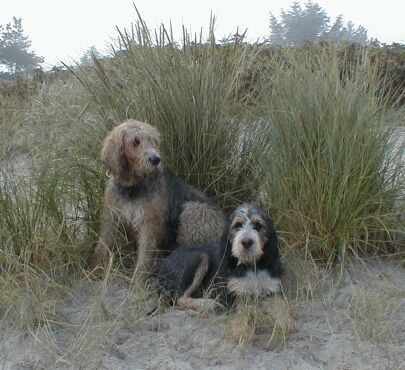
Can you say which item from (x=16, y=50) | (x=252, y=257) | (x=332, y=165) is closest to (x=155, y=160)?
(x=252, y=257)

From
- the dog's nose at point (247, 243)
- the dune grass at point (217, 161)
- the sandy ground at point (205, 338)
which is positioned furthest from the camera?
the dune grass at point (217, 161)

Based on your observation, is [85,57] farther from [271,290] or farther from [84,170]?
[271,290]

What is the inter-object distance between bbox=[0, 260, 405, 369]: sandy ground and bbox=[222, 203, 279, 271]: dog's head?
0.45 m

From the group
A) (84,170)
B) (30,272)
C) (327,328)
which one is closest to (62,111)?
(84,170)

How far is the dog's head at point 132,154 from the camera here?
17.1 feet

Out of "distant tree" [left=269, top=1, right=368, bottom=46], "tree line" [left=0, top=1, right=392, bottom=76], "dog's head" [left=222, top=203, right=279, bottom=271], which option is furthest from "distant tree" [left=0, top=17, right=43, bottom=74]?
"dog's head" [left=222, top=203, right=279, bottom=271]

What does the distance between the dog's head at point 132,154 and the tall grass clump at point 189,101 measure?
2.09 ft

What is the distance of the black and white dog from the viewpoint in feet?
14.7

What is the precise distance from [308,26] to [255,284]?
839 centimetres

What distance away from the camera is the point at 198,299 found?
486 cm

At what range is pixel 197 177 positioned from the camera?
6.05 meters

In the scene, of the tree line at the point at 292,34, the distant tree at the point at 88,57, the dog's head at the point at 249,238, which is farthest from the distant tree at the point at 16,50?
the dog's head at the point at 249,238

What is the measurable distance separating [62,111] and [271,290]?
3645 millimetres

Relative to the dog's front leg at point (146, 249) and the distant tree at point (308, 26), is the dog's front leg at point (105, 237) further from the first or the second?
the distant tree at point (308, 26)
